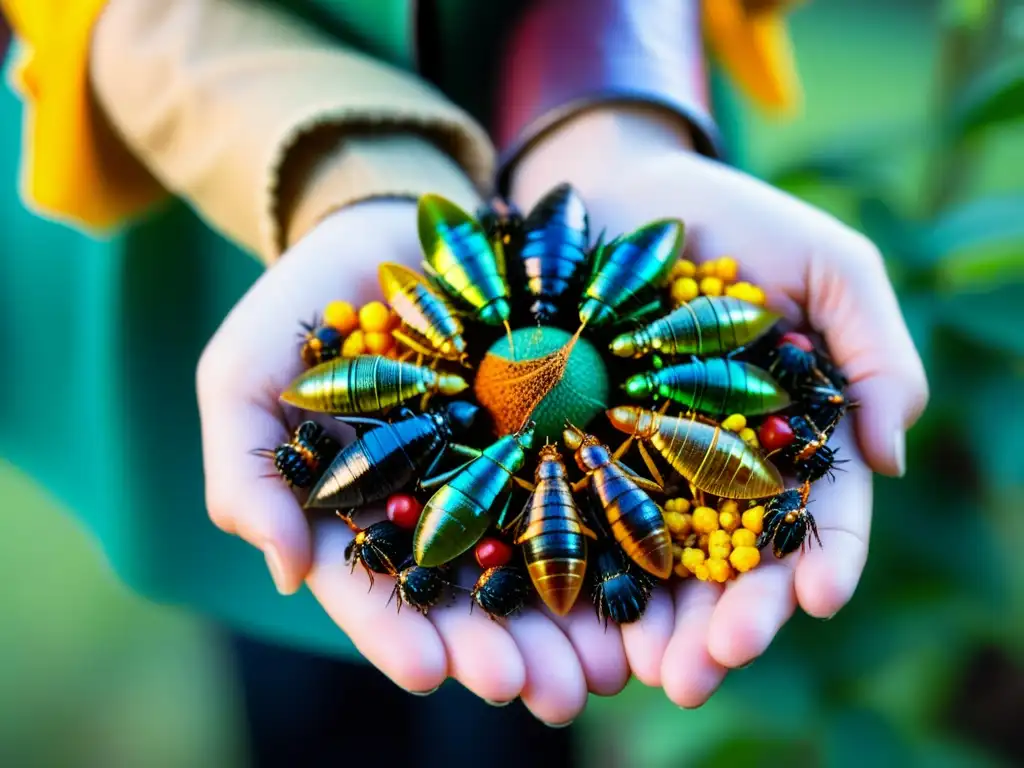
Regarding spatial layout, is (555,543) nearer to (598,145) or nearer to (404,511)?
(404,511)

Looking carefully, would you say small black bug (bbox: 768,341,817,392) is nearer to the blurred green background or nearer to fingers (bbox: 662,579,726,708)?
fingers (bbox: 662,579,726,708)

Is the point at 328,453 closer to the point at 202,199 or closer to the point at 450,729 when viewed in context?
the point at 202,199

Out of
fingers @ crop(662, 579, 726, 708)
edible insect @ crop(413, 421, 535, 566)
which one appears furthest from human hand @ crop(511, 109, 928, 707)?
edible insect @ crop(413, 421, 535, 566)

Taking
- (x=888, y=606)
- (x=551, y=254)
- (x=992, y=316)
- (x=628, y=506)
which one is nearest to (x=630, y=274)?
(x=551, y=254)

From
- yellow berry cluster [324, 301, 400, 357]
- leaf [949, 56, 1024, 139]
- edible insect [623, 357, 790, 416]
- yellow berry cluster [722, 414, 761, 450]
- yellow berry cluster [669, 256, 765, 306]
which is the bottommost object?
yellow berry cluster [324, 301, 400, 357]

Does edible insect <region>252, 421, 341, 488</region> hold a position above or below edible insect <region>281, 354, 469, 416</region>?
below

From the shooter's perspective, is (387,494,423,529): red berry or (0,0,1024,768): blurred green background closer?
(387,494,423,529): red berry

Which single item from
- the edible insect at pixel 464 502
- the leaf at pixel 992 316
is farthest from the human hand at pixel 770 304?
the leaf at pixel 992 316
